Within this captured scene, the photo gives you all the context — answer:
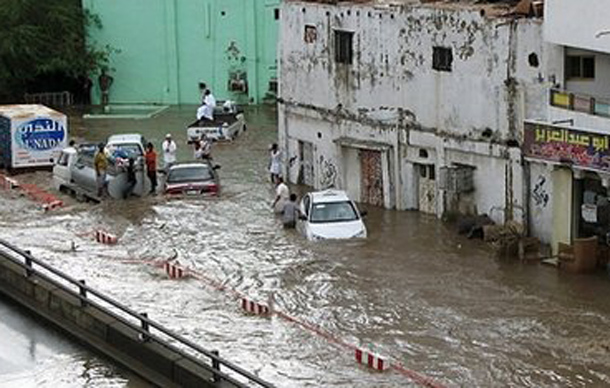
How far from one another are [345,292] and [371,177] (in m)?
9.09

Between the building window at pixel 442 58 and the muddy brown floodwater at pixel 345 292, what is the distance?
3511 millimetres

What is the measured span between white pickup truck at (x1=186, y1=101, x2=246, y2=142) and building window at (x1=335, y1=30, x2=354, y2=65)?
9478 millimetres

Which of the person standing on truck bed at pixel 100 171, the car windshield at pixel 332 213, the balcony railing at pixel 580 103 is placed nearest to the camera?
the balcony railing at pixel 580 103

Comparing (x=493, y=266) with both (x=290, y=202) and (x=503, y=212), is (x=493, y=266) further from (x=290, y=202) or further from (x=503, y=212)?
(x=290, y=202)

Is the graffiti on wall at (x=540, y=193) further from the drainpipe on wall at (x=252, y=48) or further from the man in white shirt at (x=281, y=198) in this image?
the drainpipe on wall at (x=252, y=48)

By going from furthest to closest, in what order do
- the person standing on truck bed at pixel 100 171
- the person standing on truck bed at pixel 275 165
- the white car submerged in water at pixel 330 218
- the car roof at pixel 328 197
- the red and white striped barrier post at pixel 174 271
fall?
the person standing on truck bed at pixel 275 165 < the person standing on truck bed at pixel 100 171 < the car roof at pixel 328 197 < the white car submerged in water at pixel 330 218 < the red and white striped barrier post at pixel 174 271

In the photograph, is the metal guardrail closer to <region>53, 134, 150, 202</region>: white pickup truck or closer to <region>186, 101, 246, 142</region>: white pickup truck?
<region>53, 134, 150, 202</region>: white pickup truck

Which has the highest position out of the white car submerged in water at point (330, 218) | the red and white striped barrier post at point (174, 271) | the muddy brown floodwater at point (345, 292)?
the white car submerged in water at point (330, 218)

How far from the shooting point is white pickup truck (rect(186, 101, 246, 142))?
147 feet

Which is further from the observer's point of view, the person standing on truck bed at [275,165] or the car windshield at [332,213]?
the person standing on truck bed at [275,165]

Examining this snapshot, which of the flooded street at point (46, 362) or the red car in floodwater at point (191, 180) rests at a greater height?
the red car in floodwater at point (191, 180)

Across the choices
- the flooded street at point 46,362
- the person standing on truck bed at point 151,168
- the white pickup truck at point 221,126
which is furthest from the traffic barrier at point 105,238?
the white pickup truck at point 221,126

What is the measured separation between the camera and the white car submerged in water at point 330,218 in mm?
30328

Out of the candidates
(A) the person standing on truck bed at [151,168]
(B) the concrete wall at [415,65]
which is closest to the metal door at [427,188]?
(B) the concrete wall at [415,65]
